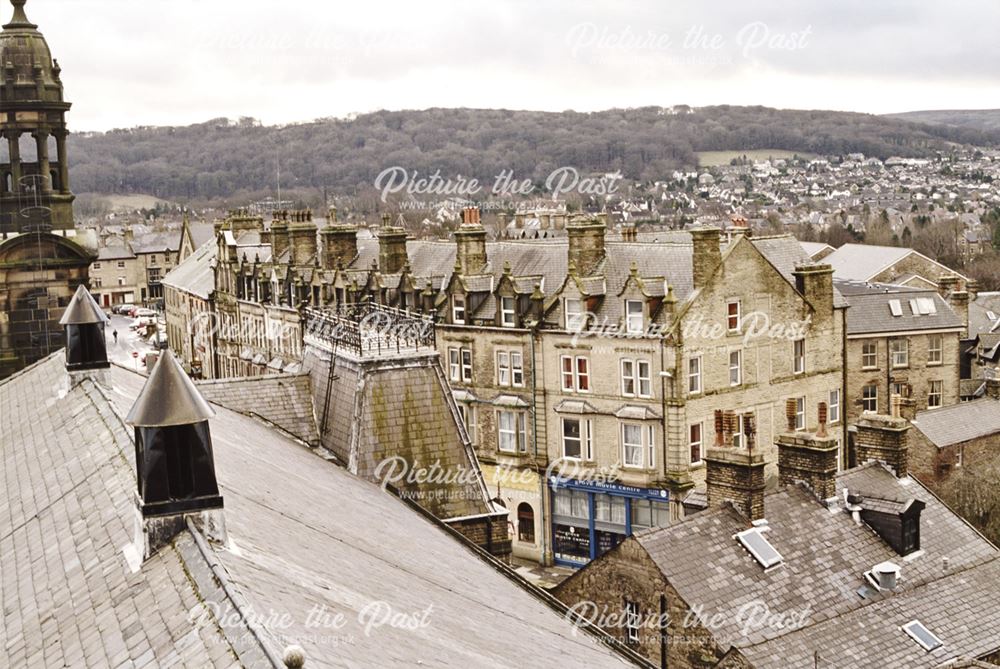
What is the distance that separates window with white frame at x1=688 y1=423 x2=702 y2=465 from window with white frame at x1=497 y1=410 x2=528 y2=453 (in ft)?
23.1

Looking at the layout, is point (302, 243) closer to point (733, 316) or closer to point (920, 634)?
point (733, 316)

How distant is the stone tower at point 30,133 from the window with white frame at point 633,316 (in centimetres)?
2158

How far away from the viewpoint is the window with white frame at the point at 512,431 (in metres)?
47.0

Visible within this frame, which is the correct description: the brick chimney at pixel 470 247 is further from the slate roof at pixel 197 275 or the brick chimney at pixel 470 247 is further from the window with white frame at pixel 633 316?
the slate roof at pixel 197 275

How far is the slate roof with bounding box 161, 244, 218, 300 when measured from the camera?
76.4 metres

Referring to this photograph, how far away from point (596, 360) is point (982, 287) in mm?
80143

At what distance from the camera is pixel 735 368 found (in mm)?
45312

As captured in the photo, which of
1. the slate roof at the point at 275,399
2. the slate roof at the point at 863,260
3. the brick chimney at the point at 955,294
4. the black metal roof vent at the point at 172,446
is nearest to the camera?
the black metal roof vent at the point at 172,446

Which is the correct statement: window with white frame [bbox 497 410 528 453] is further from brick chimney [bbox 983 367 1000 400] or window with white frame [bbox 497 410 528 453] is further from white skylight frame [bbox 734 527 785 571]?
white skylight frame [bbox 734 527 785 571]

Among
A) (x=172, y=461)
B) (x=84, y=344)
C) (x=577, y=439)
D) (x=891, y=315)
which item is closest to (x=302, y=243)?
(x=577, y=439)

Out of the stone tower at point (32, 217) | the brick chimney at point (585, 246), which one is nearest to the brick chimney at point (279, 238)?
the brick chimney at point (585, 246)

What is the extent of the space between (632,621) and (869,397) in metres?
34.5

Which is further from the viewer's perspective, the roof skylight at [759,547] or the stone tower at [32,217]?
the stone tower at [32,217]

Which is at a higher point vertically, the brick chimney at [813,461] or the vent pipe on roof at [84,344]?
the vent pipe on roof at [84,344]
